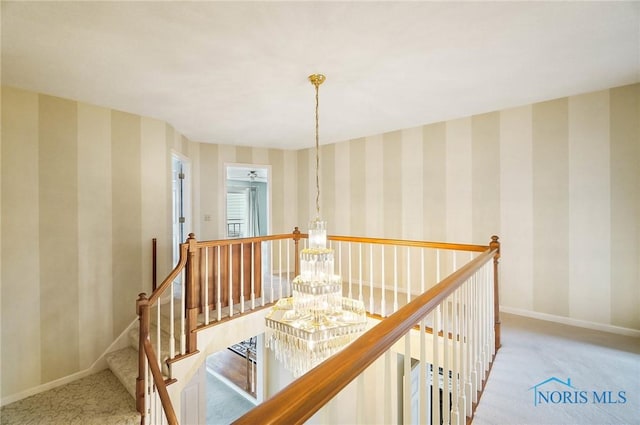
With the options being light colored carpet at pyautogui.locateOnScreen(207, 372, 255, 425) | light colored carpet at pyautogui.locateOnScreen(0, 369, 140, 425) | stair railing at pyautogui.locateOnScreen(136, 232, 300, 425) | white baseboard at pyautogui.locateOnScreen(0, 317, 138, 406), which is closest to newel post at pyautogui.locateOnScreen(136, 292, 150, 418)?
stair railing at pyautogui.locateOnScreen(136, 232, 300, 425)

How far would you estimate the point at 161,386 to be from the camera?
212 centimetres

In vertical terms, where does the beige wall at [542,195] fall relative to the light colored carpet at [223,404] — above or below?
above

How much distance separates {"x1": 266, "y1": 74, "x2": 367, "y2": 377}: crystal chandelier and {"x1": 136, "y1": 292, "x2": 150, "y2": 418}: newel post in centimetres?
103

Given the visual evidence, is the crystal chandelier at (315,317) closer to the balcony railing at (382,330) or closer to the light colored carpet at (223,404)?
the balcony railing at (382,330)

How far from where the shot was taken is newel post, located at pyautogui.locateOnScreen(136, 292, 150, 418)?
91.4 inches

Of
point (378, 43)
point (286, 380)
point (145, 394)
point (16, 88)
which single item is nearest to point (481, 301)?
point (378, 43)

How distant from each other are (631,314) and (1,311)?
234 inches

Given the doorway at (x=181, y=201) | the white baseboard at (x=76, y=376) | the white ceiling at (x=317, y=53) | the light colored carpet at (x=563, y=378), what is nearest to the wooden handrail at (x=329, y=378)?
the light colored carpet at (x=563, y=378)

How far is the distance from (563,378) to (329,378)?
7.76ft

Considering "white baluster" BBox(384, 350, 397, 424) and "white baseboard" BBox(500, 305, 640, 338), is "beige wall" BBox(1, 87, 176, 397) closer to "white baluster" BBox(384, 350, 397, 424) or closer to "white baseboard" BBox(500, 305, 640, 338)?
"white baluster" BBox(384, 350, 397, 424)

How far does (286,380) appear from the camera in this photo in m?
4.50

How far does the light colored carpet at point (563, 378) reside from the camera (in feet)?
5.47

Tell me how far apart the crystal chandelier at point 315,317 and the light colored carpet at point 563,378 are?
1.07 m

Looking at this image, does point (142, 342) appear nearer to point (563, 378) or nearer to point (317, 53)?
point (317, 53)
